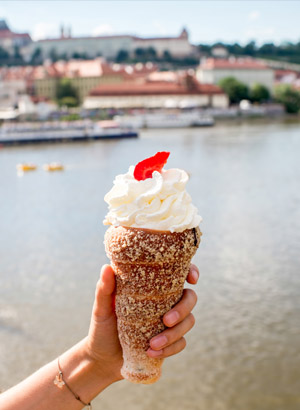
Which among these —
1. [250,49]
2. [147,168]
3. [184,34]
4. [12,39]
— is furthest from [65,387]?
[250,49]

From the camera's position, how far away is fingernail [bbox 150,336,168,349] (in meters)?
1.08

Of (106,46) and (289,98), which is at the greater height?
(106,46)

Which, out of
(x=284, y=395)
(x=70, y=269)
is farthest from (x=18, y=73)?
(x=284, y=395)

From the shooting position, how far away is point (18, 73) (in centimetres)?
5053

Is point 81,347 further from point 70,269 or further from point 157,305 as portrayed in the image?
point 70,269

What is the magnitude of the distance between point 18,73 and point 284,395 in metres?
50.1

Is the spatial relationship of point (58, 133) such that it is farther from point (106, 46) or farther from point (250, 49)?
point (250, 49)

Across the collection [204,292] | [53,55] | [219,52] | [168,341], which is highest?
[219,52]

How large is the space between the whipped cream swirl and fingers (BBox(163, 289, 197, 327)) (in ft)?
0.49

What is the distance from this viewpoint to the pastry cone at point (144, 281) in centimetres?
102

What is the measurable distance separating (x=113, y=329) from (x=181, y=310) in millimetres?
171

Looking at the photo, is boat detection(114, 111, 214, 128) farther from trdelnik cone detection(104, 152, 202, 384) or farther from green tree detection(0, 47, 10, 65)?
green tree detection(0, 47, 10, 65)

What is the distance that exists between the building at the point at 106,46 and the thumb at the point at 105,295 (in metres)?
74.5

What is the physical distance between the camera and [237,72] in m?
52.0
